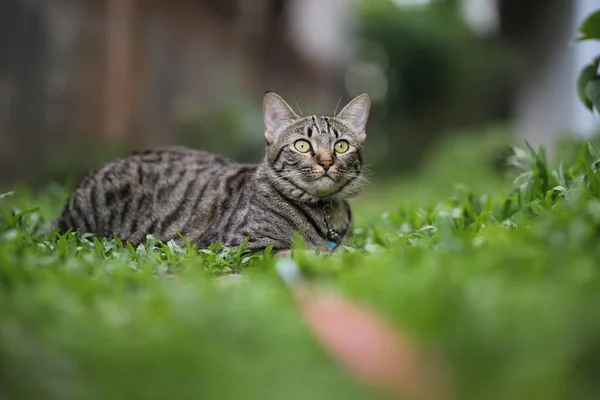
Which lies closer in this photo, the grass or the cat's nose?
the grass

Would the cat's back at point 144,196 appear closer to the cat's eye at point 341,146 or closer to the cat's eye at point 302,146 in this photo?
the cat's eye at point 302,146

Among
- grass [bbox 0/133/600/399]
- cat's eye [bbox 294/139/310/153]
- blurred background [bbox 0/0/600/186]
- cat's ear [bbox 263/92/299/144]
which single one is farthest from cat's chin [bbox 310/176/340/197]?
blurred background [bbox 0/0/600/186]

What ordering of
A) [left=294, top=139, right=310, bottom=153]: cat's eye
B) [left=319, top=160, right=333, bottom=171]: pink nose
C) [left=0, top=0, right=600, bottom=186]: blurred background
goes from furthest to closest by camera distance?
[left=0, top=0, right=600, bottom=186]: blurred background → [left=294, top=139, right=310, bottom=153]: cat's eye → [left=319, top=160, right=333, bottom=171]: pink nose

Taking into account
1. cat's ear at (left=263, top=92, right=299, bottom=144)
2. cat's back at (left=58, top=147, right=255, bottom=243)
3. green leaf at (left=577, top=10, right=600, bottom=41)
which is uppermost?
green leaf at (left=577, top=10, right=600, bottom=41)

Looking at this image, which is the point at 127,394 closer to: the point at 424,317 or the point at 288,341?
the point at 288,341

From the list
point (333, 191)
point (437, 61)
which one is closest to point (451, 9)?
point (437, 61)

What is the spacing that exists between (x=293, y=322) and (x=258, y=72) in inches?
405

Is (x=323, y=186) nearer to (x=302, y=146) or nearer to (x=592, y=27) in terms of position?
(x=302, y=146)

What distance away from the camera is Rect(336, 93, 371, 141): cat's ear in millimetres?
3670

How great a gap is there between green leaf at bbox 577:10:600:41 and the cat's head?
1236mm

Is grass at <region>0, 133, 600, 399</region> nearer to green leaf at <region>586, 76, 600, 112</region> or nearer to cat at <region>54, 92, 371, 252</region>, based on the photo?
cat at <region>54, 92, 371, 252</region>

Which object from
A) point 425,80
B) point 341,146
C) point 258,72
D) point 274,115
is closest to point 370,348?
point 341,146

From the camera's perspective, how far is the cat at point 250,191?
330 cm

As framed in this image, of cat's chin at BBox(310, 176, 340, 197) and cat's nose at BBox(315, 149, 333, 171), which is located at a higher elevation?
cat's nose at BBox(315, 149, 333, 171)
